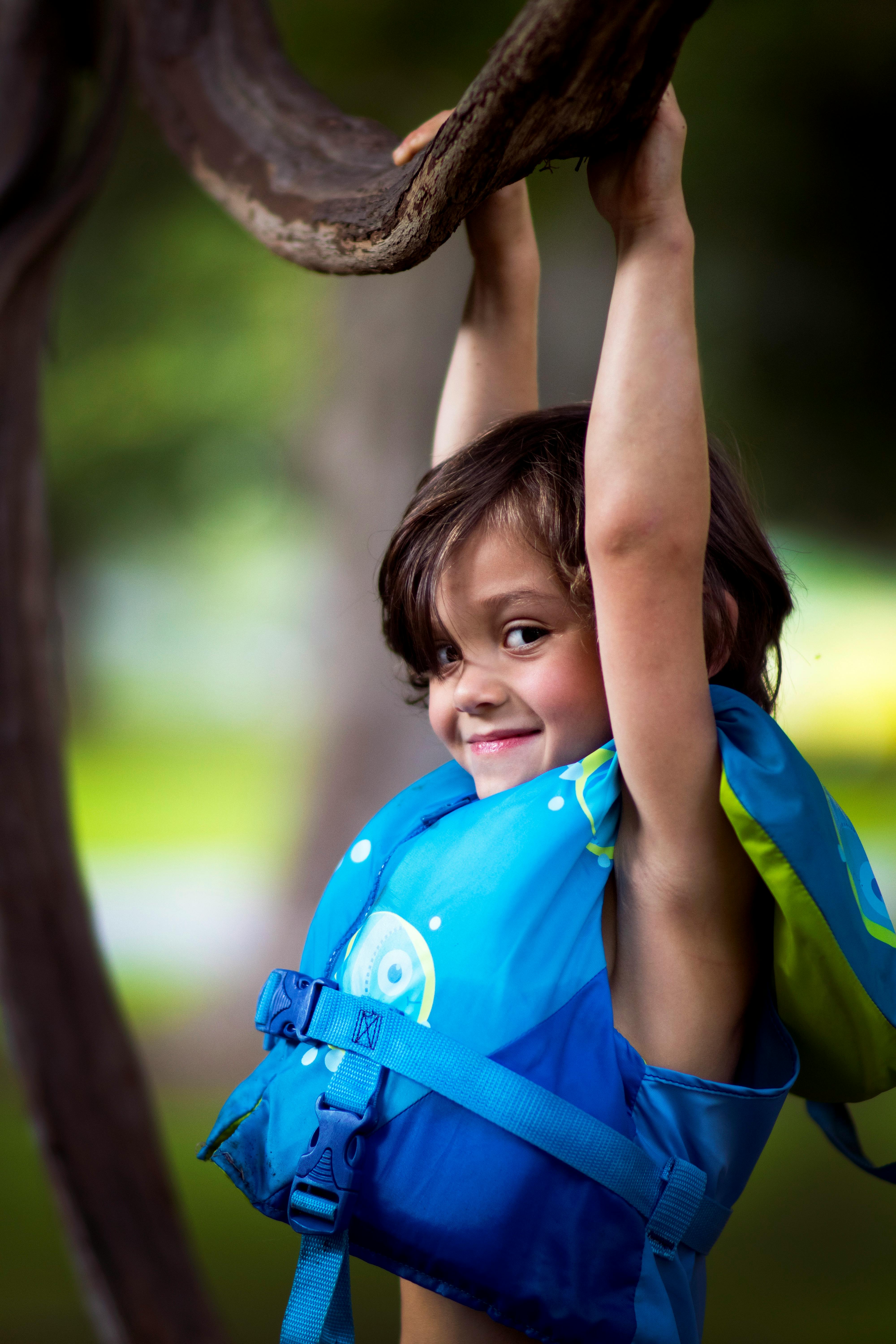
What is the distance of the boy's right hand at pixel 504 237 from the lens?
436 millimetres

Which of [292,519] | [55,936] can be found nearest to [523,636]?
[55,936]

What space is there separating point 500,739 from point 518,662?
0.11 feet

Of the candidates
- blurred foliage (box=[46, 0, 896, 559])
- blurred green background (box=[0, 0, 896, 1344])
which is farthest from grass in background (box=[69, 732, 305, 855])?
blurred foliage (box=[46, 0, 896, 559])

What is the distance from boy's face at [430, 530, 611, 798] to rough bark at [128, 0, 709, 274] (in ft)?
0.35

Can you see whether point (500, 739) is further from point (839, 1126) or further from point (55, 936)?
point (55, 936)

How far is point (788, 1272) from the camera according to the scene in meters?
0.86

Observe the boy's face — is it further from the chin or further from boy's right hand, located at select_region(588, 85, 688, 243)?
boy's right hand, located at select_region(588, 85, 688, 243)

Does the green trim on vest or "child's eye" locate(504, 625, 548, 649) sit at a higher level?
"child's eye" locate(504, 625, 548, 649)

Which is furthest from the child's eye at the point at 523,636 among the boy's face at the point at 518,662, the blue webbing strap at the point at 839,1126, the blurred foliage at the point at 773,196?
the blurred foliage at the point at 773,196

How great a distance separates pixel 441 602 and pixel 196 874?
1092 millimetres

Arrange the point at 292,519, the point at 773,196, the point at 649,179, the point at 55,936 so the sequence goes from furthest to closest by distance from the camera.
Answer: the point at 292,519
the point at 773,196
the point at 55,936
the point at 649,179

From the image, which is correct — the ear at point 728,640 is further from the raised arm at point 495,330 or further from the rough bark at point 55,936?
the rough bark at point 55,936

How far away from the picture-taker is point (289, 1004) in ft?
1.25

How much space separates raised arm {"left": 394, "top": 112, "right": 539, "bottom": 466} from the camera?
1.45 feet
